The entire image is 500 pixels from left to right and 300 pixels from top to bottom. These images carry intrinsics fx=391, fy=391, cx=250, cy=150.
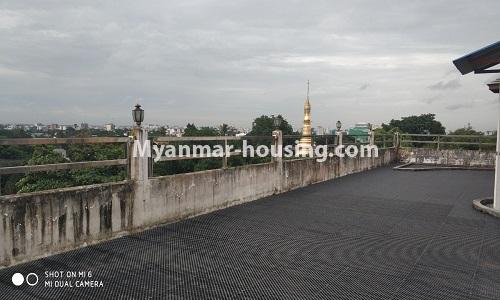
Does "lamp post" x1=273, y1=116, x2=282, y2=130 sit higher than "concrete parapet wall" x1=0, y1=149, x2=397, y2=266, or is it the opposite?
"lamp post" x1=273, y1=116, x2=282, y2=130

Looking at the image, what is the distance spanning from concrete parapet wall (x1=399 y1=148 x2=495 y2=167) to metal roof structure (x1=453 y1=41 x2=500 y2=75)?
10855 millimetres

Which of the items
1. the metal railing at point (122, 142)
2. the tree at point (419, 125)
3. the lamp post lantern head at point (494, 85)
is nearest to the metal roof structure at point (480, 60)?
the lamp post lantern head at point (494, 85)

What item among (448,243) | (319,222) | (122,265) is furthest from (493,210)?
(122,265)

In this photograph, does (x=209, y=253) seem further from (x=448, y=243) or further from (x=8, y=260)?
(x=448, y=243)

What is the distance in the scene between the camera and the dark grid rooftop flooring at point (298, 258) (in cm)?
357

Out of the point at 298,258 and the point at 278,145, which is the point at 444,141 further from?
the point at 298,258

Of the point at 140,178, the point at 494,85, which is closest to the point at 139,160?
the point at 140,178

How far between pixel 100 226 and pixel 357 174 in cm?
993

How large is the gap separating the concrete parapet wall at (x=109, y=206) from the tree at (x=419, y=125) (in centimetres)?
6668

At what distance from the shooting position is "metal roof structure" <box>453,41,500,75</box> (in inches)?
266

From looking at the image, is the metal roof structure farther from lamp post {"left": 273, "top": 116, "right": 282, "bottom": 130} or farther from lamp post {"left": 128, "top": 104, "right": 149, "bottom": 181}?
lamp post {"left": 128, "top": 104, "right": 149, "bottom": 181}

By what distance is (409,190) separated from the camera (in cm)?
Answer: 985

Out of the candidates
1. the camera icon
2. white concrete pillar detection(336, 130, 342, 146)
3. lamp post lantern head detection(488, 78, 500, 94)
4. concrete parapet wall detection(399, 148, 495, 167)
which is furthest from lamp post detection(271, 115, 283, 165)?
concrete parapet wall detection(399, 148, 495, 167)

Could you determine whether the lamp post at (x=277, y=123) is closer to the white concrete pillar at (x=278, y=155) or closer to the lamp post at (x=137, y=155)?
the white concrete pillar at (x=278, y=155)
